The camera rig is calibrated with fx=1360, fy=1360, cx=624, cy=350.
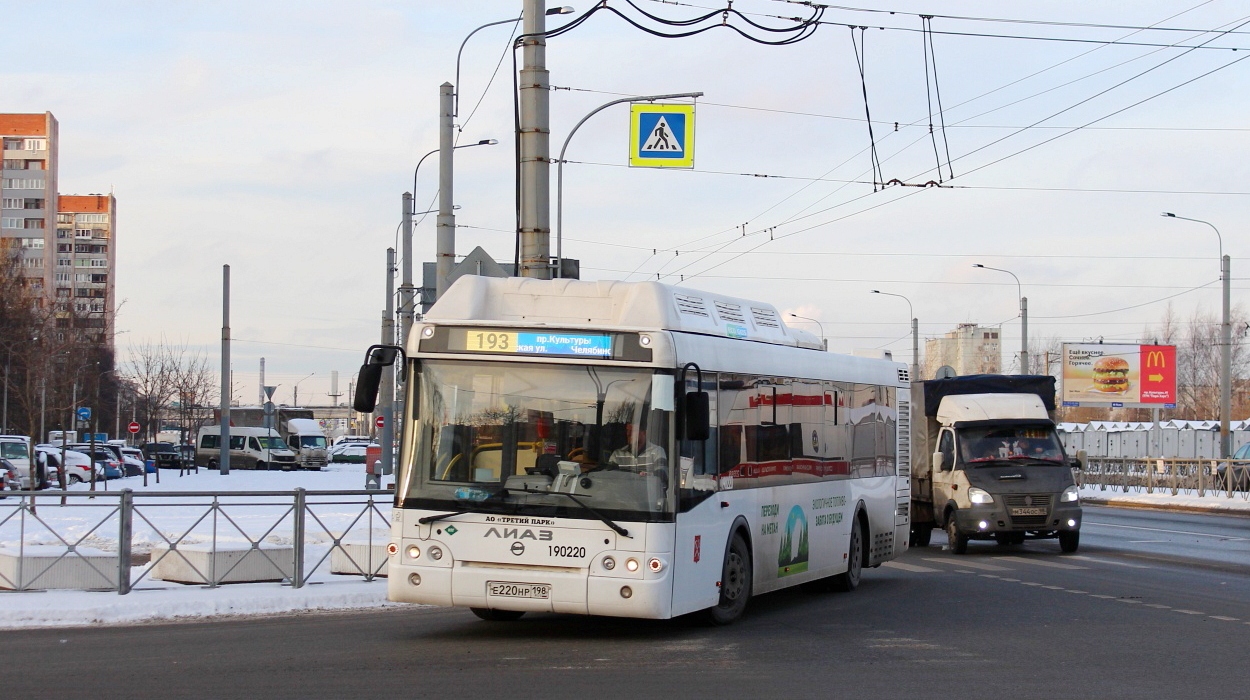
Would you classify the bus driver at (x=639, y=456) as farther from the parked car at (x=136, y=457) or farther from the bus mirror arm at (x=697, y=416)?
the parked car at (x=136, y=457)

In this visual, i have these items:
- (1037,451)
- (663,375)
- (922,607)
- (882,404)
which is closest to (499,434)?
(663,375)

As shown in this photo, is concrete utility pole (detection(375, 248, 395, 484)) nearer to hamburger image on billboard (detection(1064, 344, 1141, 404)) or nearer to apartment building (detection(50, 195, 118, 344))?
hamburger image on billboard (detection(1064, 344, 1141, 404))

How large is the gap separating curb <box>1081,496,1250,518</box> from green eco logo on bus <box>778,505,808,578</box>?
2301 cm

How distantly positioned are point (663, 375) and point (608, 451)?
2.37 ft

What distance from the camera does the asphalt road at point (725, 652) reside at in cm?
858

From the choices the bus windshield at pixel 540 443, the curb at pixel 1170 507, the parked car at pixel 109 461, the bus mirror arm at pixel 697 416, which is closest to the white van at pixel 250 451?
the parked car at pixel 109 461

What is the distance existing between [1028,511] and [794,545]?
809 centimetres

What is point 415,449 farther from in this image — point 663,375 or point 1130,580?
point 1130,580

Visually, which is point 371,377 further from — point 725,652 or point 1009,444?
point 1009,444

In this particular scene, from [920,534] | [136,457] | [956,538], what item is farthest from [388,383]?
[136,457]

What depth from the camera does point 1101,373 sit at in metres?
60.6

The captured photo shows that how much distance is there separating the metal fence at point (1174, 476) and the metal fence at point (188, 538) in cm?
2397

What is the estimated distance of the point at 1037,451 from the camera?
2058 centimetres

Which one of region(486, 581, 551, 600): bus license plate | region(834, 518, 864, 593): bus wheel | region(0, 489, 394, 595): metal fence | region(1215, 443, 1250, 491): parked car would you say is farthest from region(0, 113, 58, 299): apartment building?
region(486, 581, 551, 600): bus license plate
